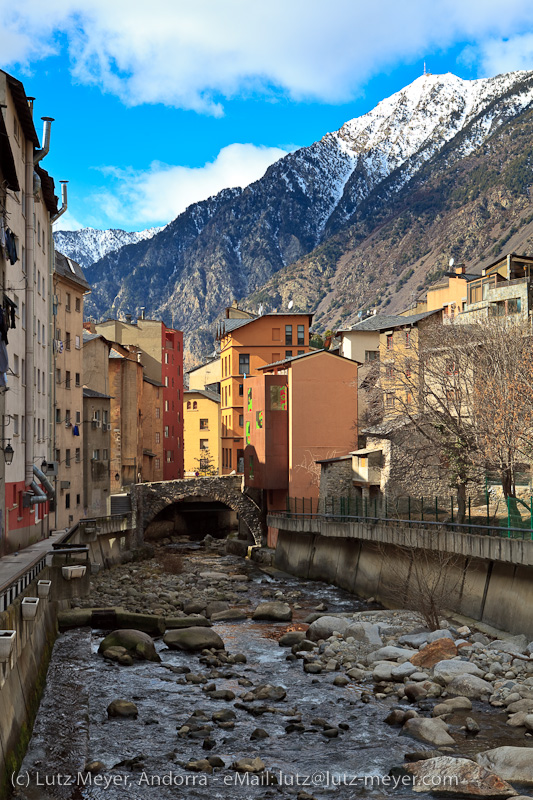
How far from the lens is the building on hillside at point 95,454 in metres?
61.9

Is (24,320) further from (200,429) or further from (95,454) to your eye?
(200,429)

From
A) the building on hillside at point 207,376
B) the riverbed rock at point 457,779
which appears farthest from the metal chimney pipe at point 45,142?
the building on hillside at point 207,376

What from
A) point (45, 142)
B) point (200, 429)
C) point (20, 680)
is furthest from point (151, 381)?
point (20, 680)

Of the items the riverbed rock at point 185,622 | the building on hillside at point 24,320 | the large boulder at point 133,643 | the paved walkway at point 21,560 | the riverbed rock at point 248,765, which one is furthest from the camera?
the building on hillside at point 24,320

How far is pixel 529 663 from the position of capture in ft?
80.1

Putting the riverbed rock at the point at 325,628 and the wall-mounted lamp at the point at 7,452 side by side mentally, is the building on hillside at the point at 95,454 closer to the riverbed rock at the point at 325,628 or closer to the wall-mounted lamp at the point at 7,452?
the wall-mounted lamp at the point at 7,452

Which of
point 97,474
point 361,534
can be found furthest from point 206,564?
point 361,534

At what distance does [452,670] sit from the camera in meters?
24.4

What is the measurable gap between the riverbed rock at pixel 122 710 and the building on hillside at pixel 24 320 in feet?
43.9

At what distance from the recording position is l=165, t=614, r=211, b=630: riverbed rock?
33.4 metres

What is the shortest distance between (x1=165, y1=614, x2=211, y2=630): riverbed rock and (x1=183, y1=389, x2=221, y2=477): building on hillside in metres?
74.0

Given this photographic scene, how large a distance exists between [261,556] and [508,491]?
27.4 metres

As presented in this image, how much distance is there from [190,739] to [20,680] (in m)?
4.42

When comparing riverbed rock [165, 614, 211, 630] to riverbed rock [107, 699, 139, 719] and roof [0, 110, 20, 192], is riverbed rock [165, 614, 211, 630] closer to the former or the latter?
riverbed rock [107, 699, 139, 719]
